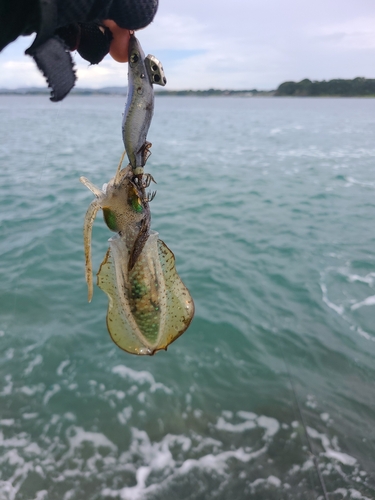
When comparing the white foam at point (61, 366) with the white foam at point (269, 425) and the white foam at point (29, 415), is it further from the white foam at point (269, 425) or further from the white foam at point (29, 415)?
the white foam at point (269, 425)

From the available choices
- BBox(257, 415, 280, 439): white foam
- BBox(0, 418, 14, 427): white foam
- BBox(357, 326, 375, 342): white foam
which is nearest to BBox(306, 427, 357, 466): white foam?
BBox(257, 415, 280, 439): white foam

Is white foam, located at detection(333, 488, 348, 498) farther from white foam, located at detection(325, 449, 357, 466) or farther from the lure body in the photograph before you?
the lure body

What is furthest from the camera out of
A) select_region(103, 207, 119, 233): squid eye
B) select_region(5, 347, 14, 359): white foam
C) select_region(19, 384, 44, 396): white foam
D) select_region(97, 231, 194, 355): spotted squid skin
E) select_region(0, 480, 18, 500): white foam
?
select_region(5, 347, 14, 359): white foam

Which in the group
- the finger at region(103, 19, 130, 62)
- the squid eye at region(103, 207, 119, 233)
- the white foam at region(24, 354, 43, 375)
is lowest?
the white foam at region(24, 354, 43, 375)

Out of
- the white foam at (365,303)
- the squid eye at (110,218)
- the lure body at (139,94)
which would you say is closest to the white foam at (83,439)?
the squid eye at (110,218)

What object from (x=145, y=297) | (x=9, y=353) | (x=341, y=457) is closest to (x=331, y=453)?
(x=341, y=457)

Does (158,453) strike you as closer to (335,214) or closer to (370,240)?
(370,240)
